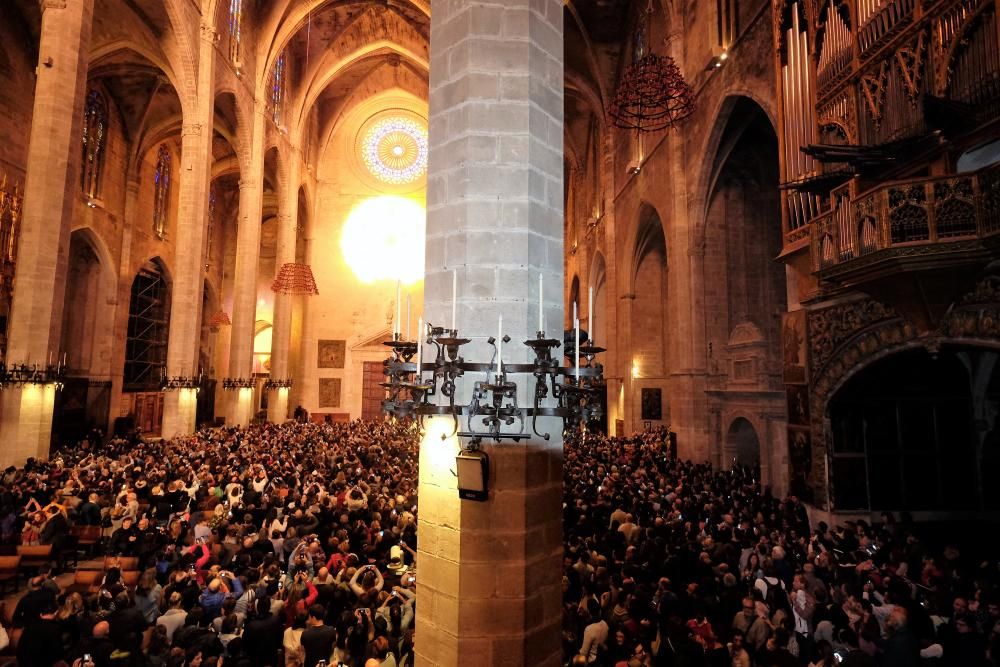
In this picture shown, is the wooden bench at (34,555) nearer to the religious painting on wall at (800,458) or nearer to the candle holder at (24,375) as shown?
the candle holder at (24,375)

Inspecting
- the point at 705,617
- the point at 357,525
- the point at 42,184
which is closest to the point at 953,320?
the point at 705,617

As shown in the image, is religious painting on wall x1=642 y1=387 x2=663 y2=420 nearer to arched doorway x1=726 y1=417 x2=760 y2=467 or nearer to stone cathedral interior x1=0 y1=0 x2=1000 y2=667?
stone cathedral interior x1=0 y1=0 x2=1000 y2=667

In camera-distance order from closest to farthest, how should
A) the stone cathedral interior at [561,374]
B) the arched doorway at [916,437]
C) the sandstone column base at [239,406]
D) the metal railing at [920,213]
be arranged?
the stone cathedral interior at [561,374] → the metal railing at [920,213] → the arched doorway at [916,437] → the sandstone column base at [239,406]

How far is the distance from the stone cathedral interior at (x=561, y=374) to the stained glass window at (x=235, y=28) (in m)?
0.11

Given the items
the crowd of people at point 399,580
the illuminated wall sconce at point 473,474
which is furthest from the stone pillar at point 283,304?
the illuminated wall sconce at point 473,474

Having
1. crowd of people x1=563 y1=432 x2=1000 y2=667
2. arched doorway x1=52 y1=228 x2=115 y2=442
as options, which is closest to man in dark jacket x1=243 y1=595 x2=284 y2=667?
crowd of people x1=563 y1=432 x2=1000 y2=667

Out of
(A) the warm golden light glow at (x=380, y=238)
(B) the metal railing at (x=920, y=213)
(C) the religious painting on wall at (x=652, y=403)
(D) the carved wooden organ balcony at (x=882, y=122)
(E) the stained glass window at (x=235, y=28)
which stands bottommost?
(C) the religious painting on wall at (x=652, y=403)

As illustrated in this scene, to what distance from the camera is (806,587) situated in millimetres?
6211

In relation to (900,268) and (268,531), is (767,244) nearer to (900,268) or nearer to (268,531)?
(900,268)

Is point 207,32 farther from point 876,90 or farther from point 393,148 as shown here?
point 876,90

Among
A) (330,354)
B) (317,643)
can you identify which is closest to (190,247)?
(330,354)

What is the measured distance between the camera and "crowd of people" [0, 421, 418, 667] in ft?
16.7

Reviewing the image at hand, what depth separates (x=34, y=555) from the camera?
782 cm

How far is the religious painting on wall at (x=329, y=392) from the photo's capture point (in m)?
31.0
